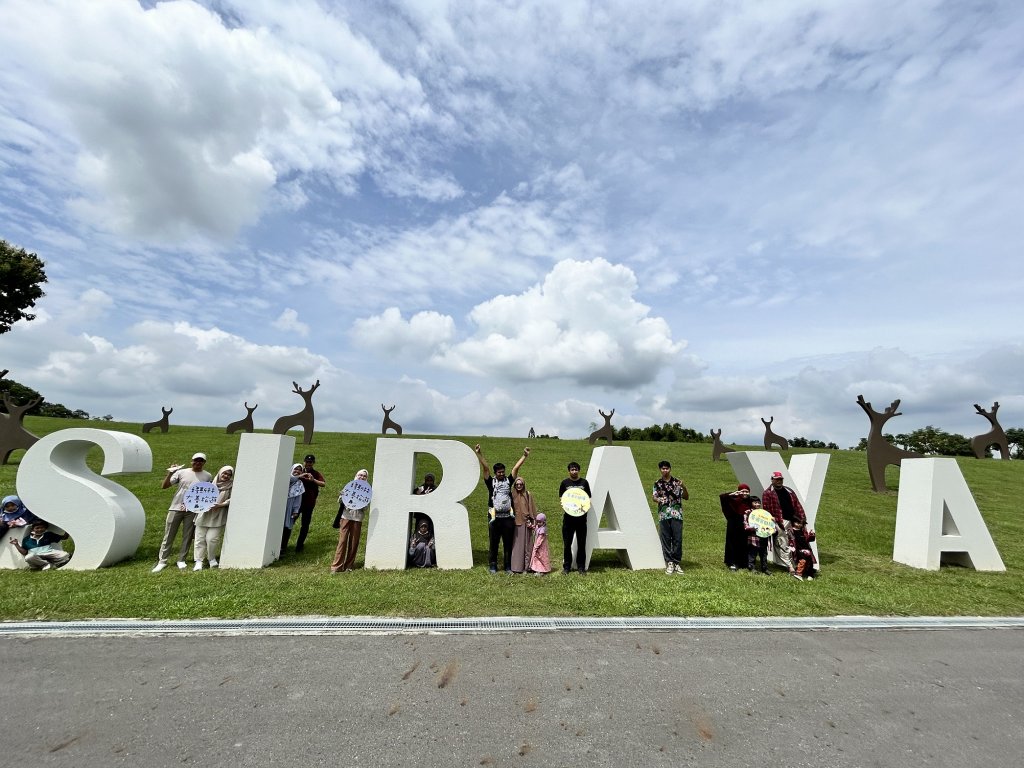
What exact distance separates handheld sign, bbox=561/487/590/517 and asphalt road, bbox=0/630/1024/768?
113 inches

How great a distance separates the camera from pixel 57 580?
23.5 feet

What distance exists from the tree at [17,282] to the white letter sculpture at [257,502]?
35281mm

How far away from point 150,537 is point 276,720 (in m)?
8.90

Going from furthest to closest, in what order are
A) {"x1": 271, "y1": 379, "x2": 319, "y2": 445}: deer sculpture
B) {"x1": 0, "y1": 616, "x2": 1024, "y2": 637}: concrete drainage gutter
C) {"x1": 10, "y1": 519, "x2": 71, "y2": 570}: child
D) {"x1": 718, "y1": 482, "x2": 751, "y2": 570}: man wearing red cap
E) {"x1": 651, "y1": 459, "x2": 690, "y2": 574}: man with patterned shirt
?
1. {"x1": 271, "y1": 379, "x2": 319, "y2": 445}: deer sculpture
2. {"x1": 718, "y1": 482, "x2": 751, "y2": 570}: man wearing red cap
3. {"x1": 651, "y1": 459, "x2": 690, "y2": 574}: man with patterned shirt
4. {"x1": 10, "y1": 519, "x2": 71, "y2": 570}: child
5. {"x1": 0, "y1": 616, "x2": 1024, "y2": 637}: concrete drainage gutter

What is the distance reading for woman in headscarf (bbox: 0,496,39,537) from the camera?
7.92 m

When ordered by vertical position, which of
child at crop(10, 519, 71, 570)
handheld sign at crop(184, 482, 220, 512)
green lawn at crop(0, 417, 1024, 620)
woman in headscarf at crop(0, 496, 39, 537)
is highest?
handheld sign at crop(184, 482, 220, 512)

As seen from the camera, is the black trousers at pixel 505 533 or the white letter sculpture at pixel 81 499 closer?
the white letter sculpture at pixel 81 499

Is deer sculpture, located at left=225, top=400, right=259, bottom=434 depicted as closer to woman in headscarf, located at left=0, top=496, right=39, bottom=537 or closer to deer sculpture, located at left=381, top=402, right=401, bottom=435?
deer sculpture, located at left=381, top=402, right=401, bottom=435

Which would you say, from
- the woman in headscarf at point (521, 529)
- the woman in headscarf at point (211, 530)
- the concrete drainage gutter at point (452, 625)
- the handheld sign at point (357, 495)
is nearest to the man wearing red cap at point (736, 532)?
the concrete drainage gutter at point (452, 625)

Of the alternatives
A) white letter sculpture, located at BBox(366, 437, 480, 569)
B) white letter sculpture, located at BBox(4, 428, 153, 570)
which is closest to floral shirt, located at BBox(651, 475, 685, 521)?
white letter sculpture, located at BBox(366, 437, 480, 569)

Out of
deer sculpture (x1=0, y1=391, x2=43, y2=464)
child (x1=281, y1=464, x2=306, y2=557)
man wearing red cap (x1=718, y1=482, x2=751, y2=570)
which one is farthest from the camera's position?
deer sculpture (x1=0, y1=391, x2=43, y2=464)

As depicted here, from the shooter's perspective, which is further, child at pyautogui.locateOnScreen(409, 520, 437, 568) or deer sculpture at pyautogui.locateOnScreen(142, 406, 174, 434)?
deer sculpture at pyautogui.locateOnScreen(142, 406, 174, 434)

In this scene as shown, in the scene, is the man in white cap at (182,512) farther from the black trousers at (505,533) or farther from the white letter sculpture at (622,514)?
the white letter sculpture at (622,514)

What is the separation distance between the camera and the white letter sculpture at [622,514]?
28.9 feet
